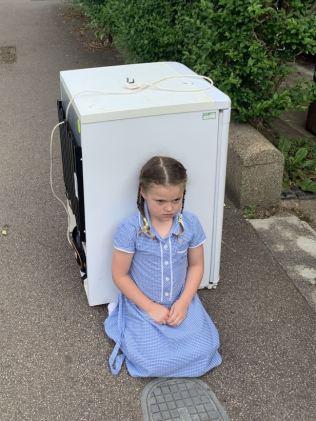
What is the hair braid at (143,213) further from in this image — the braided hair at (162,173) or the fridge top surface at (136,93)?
the fridge top surface at (136,93)

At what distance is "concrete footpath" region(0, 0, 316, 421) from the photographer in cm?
245

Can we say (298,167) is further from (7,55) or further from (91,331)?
(7,55)

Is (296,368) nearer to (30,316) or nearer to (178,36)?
(30,316)

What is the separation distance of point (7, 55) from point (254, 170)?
19.4 ft

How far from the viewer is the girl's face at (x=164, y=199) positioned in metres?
2.50

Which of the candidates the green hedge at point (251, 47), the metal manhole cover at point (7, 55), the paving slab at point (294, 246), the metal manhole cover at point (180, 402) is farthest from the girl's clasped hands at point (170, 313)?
the metal manhole cover at point (7, 55)

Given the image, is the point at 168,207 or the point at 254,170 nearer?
the point at 168,207

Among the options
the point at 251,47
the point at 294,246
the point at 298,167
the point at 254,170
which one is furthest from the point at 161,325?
the point at 298,167

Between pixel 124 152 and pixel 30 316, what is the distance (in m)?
1.04

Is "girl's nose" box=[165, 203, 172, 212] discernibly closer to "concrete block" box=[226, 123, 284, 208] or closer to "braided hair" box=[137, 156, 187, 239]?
"braided hair" box=[137, 156, 187, 239]

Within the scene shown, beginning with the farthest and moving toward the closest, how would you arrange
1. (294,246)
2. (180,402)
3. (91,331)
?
1. (294,246)
2. (91,331)
3. (180,402)

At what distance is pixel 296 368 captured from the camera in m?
2.65

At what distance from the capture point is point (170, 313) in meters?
2.67

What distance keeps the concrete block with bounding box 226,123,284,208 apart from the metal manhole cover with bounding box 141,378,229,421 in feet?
5.91
